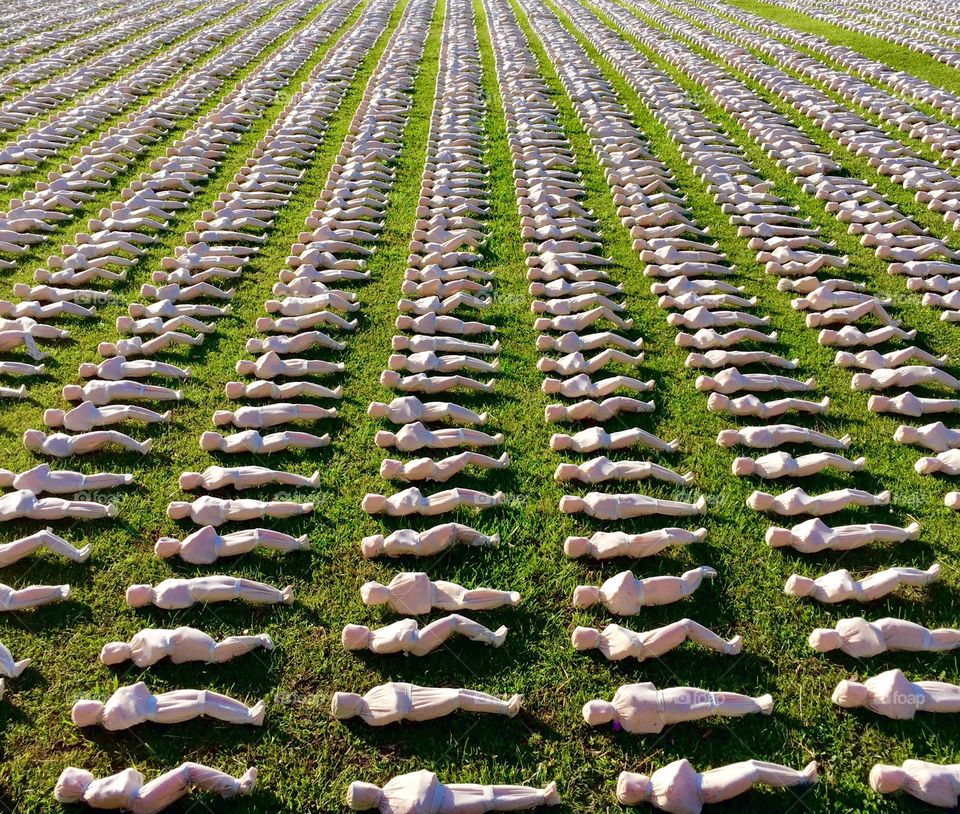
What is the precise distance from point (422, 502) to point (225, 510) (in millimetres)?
1531

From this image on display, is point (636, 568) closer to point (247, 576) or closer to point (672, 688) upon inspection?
point (672, 688)

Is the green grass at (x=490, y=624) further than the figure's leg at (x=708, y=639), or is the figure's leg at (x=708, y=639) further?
the figure's leg at (x=708, y=639)

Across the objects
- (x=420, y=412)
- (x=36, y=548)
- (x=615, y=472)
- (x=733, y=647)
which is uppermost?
(x=420, y=412)

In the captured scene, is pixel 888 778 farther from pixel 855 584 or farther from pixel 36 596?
pixel 36 596

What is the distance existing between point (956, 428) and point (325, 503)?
584cm

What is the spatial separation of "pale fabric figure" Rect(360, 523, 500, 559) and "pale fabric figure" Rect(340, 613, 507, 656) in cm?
65

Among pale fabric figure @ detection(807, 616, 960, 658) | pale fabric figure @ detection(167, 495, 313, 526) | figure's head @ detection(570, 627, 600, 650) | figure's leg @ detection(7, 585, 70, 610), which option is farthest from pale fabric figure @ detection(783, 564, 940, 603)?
figure's leg @ detection(7, 585, 70, 610)

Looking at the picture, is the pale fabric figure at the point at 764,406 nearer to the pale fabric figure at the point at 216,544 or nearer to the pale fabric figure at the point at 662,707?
the pale fabric figure at the point at 662,707

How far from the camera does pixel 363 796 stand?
3.64 metres

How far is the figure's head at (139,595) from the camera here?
4656 millimetres

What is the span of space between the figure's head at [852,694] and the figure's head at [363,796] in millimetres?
2767

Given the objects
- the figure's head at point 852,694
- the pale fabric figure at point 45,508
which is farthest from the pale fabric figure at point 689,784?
the pale fabric figure at point 45,508

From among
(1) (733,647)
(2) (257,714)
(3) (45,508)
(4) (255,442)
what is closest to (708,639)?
(1) (733,647)

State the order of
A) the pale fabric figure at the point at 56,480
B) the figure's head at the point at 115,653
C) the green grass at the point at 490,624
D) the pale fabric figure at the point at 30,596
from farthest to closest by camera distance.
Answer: the pale fabric figure at the point at 56,480
the pale fabric figure at the point at 30,596
the figure's head at the point at 115,653
the green grass at the point at 490,624
